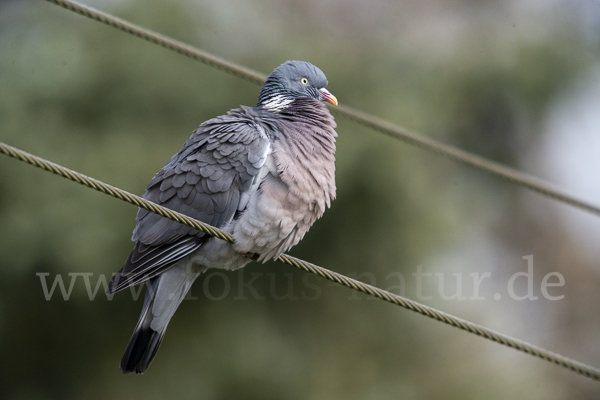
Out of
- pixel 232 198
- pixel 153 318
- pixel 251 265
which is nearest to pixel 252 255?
pixel 232 198

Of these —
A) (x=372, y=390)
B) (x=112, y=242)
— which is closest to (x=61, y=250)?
(x=112, y=242)

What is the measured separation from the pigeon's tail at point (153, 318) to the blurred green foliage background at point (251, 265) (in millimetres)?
2618

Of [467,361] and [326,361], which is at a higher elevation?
[467,361]

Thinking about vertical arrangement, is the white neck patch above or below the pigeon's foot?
above

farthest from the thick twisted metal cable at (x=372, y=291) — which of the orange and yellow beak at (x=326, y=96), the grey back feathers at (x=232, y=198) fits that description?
the orange and yellow beak at (x=326, y=96)

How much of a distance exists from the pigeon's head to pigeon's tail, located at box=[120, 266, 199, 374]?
3.61ft

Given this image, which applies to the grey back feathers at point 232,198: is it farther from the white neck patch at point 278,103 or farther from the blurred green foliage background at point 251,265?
the blurred green foliage background at point 251,265

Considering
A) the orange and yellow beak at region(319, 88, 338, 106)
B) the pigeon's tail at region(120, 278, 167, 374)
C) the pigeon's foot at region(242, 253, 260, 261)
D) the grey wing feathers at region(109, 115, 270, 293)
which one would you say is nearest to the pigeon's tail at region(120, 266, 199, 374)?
the pigeon's tail at region(120, 278, 167, 374)

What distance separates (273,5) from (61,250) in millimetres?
4034

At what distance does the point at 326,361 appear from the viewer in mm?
6969

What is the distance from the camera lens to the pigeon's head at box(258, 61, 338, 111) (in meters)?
3.76

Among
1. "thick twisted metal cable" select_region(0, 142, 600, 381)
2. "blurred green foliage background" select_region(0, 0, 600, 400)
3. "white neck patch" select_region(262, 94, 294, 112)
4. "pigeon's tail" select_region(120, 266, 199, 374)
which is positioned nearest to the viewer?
"thick twisted metal cable" select_region(0, 142, 600, 381)

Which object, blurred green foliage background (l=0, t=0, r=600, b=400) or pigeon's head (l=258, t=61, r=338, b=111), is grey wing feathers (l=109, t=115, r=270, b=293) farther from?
blurred green foliage background (l=0, t=0, r=600, b=400)

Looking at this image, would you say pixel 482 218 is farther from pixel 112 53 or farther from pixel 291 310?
pixel 112 53
